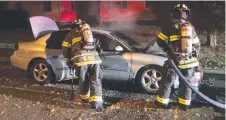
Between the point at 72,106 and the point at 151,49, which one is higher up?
the point at 151,49

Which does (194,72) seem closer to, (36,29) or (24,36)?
(36,29)

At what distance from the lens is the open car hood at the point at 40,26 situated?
865cm

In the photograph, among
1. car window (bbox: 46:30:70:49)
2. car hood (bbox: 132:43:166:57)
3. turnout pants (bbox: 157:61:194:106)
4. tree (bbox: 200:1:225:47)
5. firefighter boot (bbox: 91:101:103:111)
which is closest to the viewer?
turnout pants (bbox: 157:61:194:106)

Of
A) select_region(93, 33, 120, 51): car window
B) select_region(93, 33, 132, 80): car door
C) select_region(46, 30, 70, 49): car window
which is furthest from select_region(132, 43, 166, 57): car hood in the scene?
select_region(46, 30, 70, 49): car window

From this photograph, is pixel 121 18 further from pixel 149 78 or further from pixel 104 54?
pixel 149 78

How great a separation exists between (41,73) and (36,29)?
103cm

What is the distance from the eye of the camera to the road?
6270mm

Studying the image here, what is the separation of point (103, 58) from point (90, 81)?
117cm

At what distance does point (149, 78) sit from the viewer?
25.2ft

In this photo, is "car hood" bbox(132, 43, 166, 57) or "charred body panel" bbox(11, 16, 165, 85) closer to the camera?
"charred body panel" bbox(11, 16, 165, 85)

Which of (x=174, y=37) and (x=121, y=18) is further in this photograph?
(x=121, y=18)

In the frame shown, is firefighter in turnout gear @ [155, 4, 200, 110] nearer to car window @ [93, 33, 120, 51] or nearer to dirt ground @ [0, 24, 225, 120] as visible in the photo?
dirt ground @ [0, 24, 225, 120]

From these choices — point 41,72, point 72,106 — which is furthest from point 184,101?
point 41,72

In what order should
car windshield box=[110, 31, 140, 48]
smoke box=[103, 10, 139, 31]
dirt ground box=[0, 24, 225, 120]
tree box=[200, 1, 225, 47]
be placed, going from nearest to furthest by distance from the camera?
dirt ground box=[0, 24, 225, 120] → car windshield box=[110, 31, 140, 48] → tree box=[200, 1, 225, 47] → smoke box=[103, 10, 139, 31]
